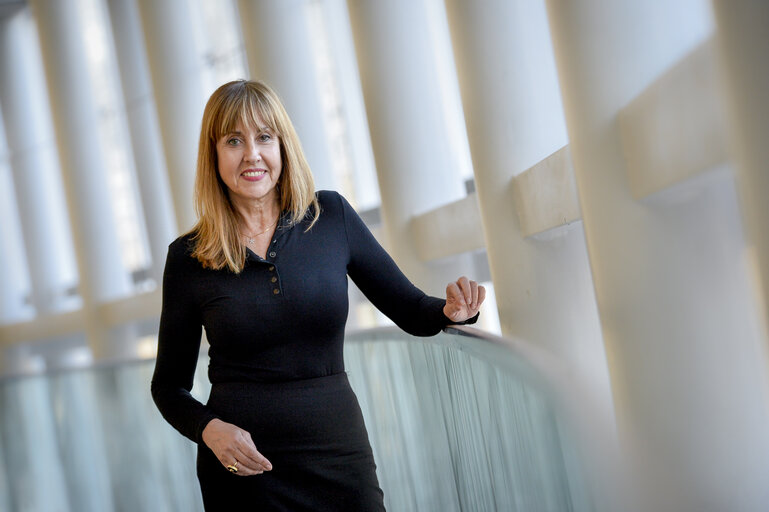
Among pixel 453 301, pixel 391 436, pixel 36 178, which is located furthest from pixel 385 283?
pixel 36 178

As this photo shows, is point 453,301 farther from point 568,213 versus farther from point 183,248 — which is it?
point 568,213

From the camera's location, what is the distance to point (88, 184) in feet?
54.0

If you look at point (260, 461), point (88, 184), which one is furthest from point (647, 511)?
point (88, 184)

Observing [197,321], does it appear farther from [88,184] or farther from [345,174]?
[88,184]

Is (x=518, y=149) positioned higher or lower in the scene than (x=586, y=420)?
higher

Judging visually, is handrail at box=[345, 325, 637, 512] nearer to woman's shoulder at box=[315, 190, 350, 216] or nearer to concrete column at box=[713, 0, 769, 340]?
woman's shoulder at box=[315, 190, 350, 216]

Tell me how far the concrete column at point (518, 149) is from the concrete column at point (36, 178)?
15306 millimetres

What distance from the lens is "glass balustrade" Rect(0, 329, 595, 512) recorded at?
1876 millimetres

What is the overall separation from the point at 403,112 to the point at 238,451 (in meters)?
6.76

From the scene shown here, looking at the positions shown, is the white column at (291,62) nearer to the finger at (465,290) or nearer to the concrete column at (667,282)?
the concrete column at (667,282)

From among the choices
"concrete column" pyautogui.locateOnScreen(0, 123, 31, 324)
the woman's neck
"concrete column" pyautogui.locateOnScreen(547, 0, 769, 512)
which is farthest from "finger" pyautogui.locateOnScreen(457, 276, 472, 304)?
"concrete column" pyautogui.locateOnScreen(0, 123, 31, 324)

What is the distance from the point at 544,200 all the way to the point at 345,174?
27.5 ft

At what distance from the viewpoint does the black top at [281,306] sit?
2.59m

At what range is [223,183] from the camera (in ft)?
9.02
